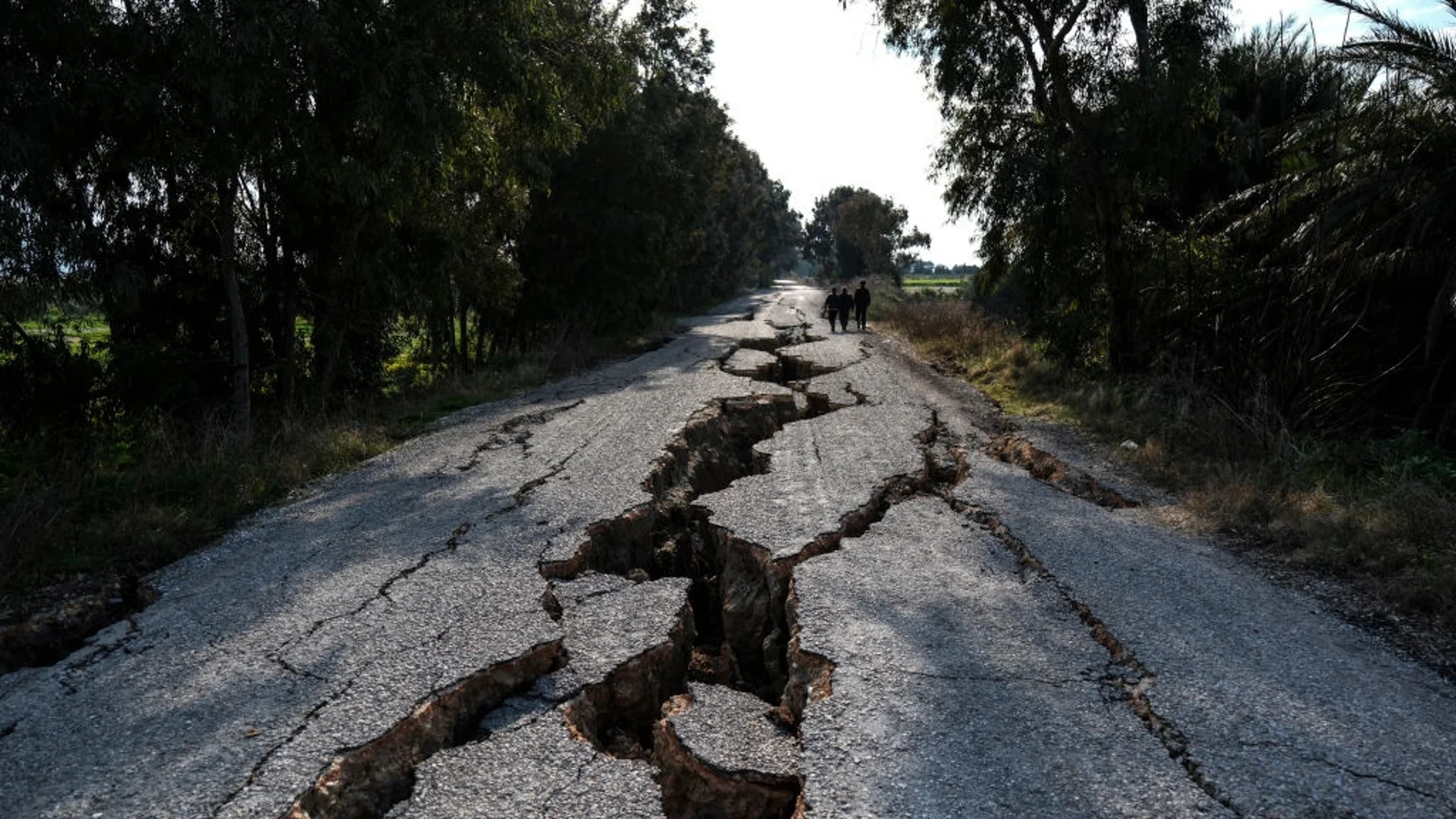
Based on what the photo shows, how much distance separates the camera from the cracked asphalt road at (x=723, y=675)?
265 cm

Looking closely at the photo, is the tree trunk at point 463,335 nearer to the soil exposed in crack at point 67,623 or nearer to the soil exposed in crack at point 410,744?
the soil exposed in crack at point 67,623

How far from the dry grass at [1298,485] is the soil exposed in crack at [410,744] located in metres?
4.21

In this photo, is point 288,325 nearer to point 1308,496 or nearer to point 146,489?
point 146,489

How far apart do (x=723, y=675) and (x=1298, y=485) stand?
182 inches

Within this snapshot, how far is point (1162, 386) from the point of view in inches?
380

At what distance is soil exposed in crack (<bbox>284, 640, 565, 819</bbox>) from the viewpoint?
2.62 m

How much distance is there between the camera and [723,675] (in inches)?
158

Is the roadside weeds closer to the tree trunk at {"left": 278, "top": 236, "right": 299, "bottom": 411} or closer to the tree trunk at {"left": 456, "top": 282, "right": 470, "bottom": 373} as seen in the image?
the tree trunk at {"left": 278, "top": 236, "right": 299, "bottom": 411}

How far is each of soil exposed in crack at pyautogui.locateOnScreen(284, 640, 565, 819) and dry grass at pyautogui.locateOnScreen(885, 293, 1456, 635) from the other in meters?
4.21

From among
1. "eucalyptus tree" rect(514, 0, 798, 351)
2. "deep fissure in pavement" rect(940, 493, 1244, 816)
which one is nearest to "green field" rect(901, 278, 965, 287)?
"eucalyptus tree" rect(514, 0, 798, 351)

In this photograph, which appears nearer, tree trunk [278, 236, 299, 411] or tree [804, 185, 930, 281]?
tree trunk [278, 236, 299, 411]

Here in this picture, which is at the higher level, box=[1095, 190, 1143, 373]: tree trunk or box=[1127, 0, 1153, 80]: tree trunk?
box=[1127, 0, 1153, 80]: tree trunk

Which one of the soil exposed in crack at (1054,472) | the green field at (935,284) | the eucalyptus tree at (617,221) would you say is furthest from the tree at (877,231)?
the soil exposed in crack at (1054,472)

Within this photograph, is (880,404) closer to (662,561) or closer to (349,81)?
(662,561)
